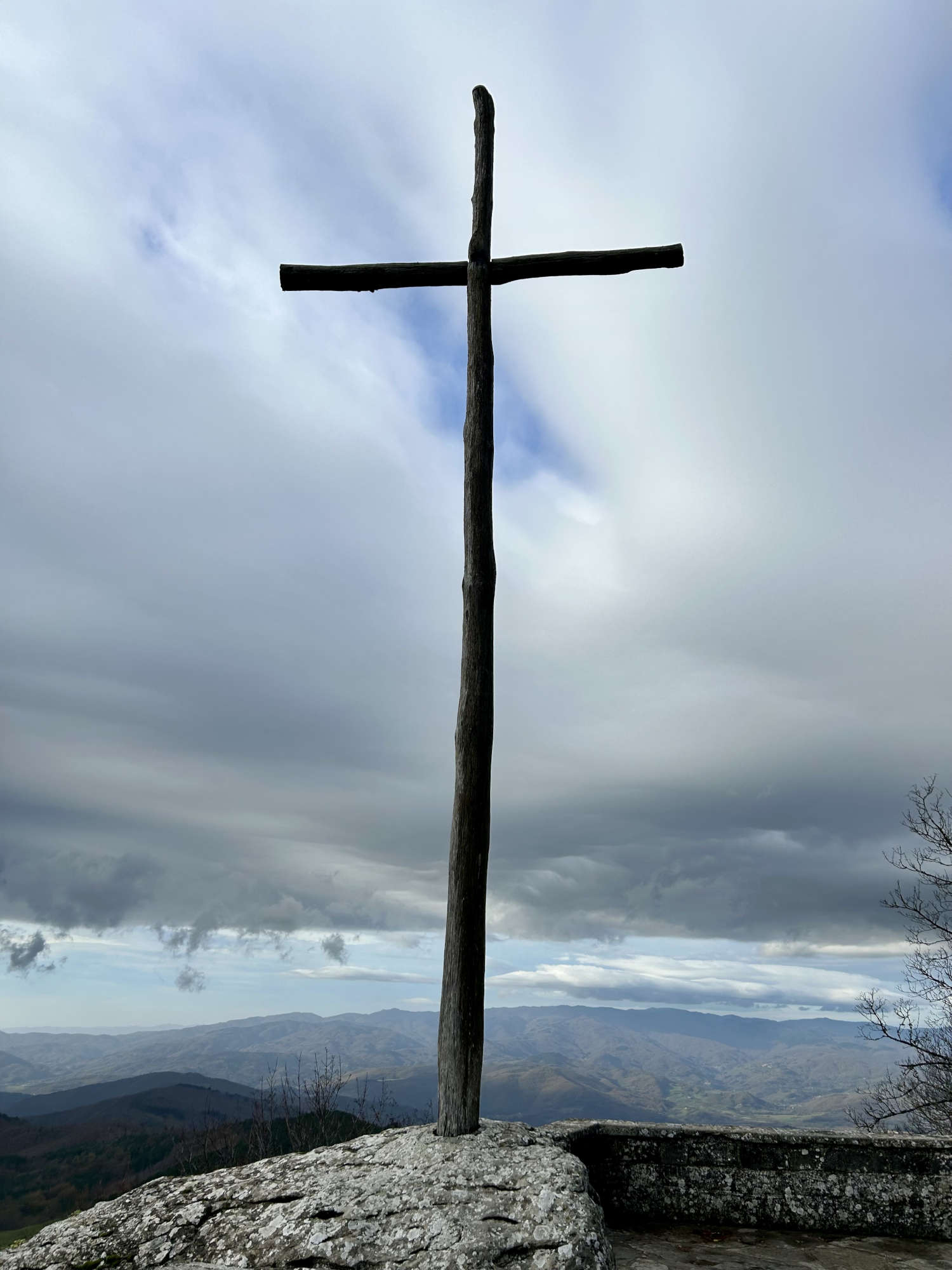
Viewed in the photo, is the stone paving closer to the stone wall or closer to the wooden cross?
the stone wall

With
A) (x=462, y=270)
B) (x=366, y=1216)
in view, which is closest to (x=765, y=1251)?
(x=366, y=1216)

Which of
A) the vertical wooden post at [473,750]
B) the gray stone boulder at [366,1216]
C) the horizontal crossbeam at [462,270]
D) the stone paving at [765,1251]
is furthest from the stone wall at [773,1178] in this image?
the horizontal crossbeam at [462,270]

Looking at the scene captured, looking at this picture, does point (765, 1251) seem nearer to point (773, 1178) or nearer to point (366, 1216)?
point (773, 1178)

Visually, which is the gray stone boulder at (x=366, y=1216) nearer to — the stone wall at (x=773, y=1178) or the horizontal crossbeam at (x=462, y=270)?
the stone wall at (x=773, y=1178)

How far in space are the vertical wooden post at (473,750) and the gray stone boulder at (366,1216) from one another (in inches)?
18.5

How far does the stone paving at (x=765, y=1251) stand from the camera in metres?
4.91

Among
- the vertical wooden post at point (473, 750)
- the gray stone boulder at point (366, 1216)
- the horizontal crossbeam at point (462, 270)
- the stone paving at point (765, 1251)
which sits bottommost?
the stone paving at point (765, 1251)

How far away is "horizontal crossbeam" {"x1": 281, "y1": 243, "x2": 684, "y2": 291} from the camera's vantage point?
7.59m

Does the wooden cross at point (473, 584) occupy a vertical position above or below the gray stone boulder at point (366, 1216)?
above

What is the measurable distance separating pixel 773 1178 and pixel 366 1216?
137 inches

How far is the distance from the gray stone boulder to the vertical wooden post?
47 centimetres

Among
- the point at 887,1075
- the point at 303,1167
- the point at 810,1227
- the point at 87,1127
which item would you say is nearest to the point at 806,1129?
the point at 810,1227

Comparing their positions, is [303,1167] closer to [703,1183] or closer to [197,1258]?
[197,1258]

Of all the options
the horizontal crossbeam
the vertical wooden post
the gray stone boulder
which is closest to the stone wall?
the vertical wooden post
